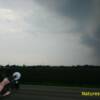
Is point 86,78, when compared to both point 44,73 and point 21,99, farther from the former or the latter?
point 21,99

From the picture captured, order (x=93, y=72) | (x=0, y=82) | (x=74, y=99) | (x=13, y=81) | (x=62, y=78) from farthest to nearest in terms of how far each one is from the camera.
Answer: (x=62, y=78) < (x=93, y=72) < (x=74, y=99) < (x=13, y=81) < (x=0, y=82)

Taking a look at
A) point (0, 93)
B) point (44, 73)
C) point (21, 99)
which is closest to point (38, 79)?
point (44, 73)

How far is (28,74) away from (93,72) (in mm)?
11662

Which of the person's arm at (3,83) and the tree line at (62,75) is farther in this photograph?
the tree line at (62,75)

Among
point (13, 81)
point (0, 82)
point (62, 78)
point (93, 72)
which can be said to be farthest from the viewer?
point (62, 78)

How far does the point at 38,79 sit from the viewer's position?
56188 mm

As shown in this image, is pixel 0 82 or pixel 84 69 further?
pixel 84 69

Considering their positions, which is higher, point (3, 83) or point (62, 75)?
point (62, 75)

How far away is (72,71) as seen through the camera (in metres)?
52.7

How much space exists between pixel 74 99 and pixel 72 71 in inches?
→ 1269

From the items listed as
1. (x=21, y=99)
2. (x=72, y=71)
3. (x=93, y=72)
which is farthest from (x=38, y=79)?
(x=21, y=99)

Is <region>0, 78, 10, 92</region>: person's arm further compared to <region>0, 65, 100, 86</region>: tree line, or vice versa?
<region>0, 65, 100, 86</region>: tree line

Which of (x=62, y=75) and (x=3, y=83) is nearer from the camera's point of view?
(x=3, y=83)

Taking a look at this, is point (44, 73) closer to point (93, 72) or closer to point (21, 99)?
point (93, 72)
